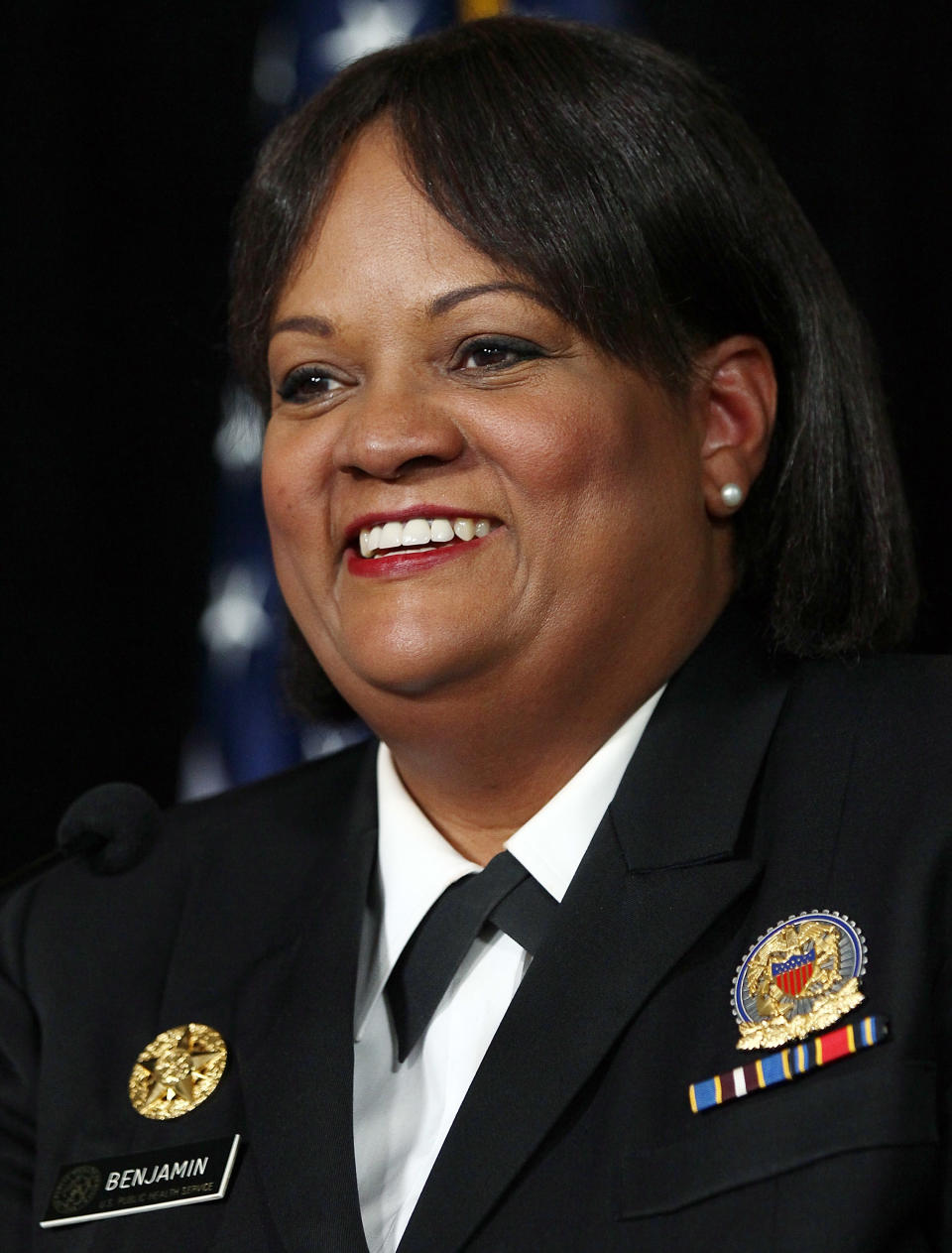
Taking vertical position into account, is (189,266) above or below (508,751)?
above

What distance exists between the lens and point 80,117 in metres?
2.87

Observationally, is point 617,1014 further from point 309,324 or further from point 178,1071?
point 309,324

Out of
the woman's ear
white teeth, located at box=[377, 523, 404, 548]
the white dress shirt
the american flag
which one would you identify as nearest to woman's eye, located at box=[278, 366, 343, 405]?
white teeth, located at box=[377, 523, 404, 548]

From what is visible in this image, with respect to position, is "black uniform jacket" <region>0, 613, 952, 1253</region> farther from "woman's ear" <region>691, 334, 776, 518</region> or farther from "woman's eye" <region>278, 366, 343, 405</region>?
"woman's eye" <region>278, 366, 343, 405</region>

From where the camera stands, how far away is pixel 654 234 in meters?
1.97

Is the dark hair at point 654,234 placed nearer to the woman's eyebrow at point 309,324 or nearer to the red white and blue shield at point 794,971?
the woman's eyebrow at point 309,324

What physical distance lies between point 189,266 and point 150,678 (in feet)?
2.35

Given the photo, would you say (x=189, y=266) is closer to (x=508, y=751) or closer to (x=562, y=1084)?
(x=508, y=751)

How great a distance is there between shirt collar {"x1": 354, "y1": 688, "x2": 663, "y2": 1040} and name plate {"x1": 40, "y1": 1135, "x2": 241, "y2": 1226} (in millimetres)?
216

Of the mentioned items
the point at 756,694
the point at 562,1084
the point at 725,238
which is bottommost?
the point at 562,1084

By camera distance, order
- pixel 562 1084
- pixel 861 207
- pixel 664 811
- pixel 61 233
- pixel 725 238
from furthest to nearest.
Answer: pixel 61 233
pixel 861 207
pixel 725 238
pixel 664 811
pixel 562 1084

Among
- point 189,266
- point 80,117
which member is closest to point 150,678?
point 189,266

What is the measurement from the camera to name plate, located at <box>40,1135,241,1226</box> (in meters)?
1.89

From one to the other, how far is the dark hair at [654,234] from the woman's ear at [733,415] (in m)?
0.03
